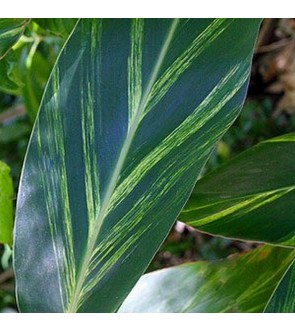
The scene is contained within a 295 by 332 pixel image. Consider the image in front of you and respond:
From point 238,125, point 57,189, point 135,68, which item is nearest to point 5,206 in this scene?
point 57,189

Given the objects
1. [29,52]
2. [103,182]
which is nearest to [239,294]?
[103,182]

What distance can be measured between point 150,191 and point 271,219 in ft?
0.49

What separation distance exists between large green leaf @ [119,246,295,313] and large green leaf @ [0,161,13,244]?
0.22 meters

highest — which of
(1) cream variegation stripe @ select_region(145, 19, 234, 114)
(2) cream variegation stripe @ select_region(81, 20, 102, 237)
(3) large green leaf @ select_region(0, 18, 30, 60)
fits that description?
(3) large green leaf @ select_region(0, 18, 30, 60)

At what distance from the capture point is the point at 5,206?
2.25ft

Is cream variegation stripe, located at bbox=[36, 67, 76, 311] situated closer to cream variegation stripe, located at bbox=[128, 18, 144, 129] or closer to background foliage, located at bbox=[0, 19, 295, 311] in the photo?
cream variegation stripe, located at bbox=[128, 18, 144, 129]

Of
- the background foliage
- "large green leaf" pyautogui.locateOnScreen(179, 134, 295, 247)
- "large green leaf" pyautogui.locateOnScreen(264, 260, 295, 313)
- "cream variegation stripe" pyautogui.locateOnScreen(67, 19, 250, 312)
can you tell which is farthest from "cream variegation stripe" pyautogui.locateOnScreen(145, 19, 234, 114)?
the background foliage

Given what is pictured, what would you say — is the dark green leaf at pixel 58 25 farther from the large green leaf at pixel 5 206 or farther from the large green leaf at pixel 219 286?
the large green leaf at pixel 219 286

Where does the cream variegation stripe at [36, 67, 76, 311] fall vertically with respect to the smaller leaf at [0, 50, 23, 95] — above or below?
below

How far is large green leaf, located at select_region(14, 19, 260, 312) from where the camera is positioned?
0.58 meters

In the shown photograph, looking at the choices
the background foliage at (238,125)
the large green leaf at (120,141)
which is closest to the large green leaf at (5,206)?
the large green leaf at (120,141)

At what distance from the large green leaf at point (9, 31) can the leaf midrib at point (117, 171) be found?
155 millimetres

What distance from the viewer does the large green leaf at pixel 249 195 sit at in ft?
2.12

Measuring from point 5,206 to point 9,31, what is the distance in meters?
0.20
